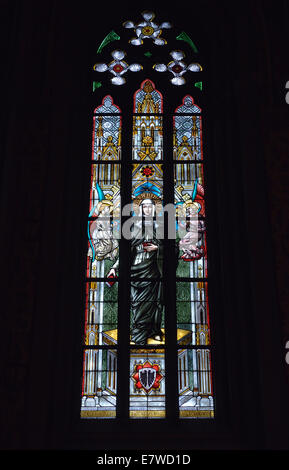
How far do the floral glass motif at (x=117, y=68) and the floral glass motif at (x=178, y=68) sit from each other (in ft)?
0.83

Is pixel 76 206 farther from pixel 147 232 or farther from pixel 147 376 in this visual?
pixel 147 376

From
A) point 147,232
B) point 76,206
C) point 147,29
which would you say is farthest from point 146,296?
point 147,29

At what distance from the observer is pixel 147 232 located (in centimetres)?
596

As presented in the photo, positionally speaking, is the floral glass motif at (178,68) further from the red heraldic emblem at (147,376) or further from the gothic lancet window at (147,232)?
the red heraldic emblem at (147,376)

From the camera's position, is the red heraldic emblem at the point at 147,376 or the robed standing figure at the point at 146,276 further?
the robed standing figure at the point at 146,276

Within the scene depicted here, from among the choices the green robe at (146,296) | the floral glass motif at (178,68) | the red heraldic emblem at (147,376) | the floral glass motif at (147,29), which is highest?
the floral glass motif at (147,29)

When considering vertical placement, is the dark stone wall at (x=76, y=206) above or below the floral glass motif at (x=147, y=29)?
below

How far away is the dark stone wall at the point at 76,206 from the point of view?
4.82 m

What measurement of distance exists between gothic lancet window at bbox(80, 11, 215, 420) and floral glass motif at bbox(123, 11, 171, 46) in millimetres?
12

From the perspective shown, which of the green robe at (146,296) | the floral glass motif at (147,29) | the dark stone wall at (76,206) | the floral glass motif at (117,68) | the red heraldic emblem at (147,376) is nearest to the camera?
the dark stone wall at (76,206)

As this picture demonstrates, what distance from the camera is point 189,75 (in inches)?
268

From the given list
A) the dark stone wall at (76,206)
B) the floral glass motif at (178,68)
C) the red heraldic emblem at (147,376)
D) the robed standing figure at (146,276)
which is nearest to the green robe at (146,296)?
the robed standing figure at (146,276)

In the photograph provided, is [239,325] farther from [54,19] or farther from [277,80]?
[54,19]

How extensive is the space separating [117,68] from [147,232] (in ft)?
6.86
